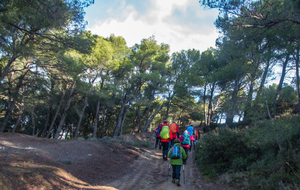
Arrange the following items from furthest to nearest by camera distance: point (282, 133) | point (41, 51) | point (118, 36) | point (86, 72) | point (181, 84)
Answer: point (118, 36) → point (181, 84) → point (86, 72) → point (41, 51) → point (282, 133)

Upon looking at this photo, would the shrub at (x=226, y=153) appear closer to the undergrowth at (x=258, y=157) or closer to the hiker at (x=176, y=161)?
the undergrowth at (x=258, y=157)

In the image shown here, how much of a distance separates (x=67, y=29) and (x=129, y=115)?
22089 mm

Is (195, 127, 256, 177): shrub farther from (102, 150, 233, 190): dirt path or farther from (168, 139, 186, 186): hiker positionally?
(168, 139, 186, 186): hiker

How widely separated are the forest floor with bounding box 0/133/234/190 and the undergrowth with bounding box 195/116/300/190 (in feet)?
2.35

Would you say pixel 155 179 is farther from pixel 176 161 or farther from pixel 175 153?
pixel 175 153

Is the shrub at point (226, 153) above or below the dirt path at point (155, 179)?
above

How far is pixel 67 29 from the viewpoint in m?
9.62

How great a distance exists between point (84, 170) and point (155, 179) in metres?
2.68

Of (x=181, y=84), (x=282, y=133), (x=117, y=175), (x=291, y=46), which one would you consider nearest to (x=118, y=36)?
(x=181, y=84)

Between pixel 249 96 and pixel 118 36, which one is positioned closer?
pixel 249 96

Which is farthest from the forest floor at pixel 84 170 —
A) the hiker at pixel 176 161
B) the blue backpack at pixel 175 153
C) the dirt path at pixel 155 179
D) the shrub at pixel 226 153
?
the blue backpack at pixel 175 153

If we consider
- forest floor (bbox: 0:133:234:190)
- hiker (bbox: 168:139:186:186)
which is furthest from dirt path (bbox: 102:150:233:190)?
hiker (bbox: 168:139:186:186)

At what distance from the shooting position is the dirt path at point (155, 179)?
567cm

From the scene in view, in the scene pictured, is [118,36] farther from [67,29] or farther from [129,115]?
[67,29]
